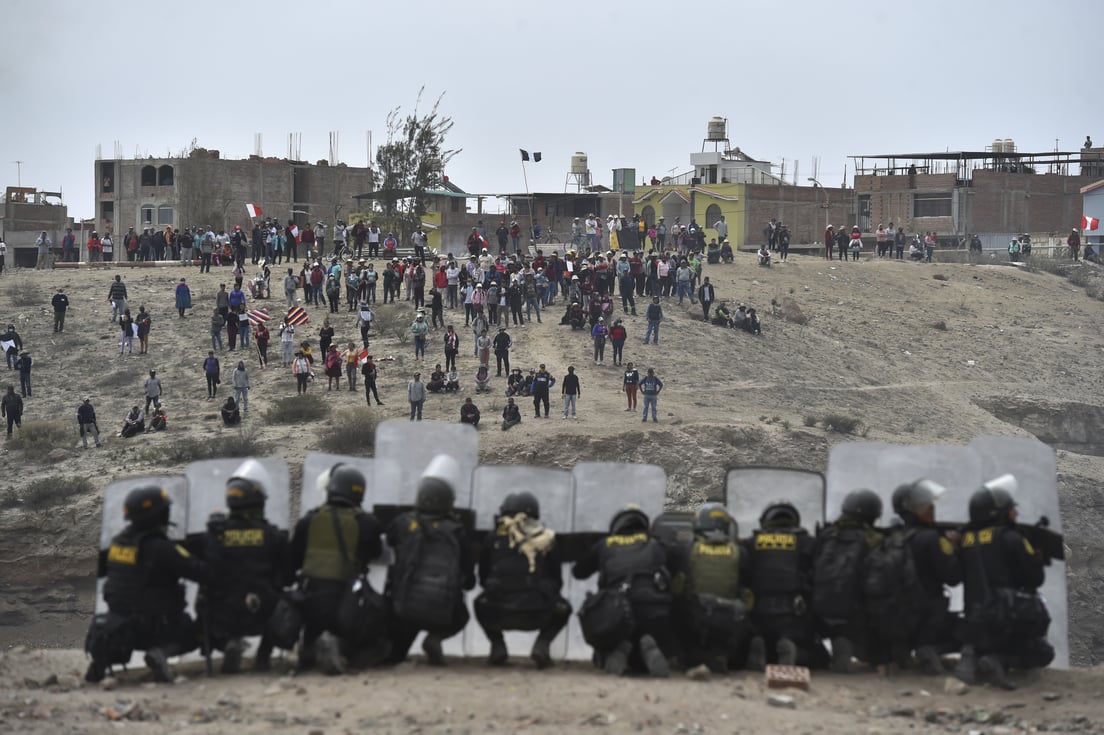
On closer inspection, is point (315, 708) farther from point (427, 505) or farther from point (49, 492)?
point (49, 492)

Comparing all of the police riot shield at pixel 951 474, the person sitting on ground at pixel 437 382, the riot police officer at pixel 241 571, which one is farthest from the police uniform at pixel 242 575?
the person sitting on ground at pixel 437 382

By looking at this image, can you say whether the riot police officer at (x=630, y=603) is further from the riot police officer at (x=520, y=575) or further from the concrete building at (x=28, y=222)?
the concrete building at (x=28, y=222)

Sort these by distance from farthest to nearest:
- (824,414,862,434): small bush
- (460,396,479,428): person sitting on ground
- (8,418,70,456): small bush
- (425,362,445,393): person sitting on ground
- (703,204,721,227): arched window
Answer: (703,204,721,227): arched window
(824,414,862,434): small bush
(425,362,445,393): person sitting on ground
(8,418,70,456): small bush
(460,396,479,428): person sitting on ground

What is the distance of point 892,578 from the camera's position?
1005 cm

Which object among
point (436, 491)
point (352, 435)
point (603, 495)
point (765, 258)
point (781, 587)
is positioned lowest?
point (352, 435)

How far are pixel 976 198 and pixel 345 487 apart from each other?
2375 inches

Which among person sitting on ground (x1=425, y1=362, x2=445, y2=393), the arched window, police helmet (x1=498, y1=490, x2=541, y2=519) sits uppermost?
the arched window

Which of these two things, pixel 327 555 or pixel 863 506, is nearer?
pixel 327 555

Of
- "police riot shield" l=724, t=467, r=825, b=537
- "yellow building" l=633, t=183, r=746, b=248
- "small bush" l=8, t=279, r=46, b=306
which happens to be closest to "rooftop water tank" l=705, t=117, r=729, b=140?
"yellow building" l=633, t=183, r=746, b=248

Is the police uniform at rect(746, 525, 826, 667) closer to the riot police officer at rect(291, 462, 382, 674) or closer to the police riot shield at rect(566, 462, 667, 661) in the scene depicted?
the police riot shield at rect(566, 462, 667, 661)

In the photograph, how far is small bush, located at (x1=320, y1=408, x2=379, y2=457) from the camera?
31594mm

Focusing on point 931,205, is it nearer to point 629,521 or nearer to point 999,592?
point 999,592

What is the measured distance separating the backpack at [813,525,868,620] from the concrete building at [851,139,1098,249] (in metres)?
57.9

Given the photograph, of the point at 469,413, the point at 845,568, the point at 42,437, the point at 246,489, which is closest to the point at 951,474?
the point at 845,568
